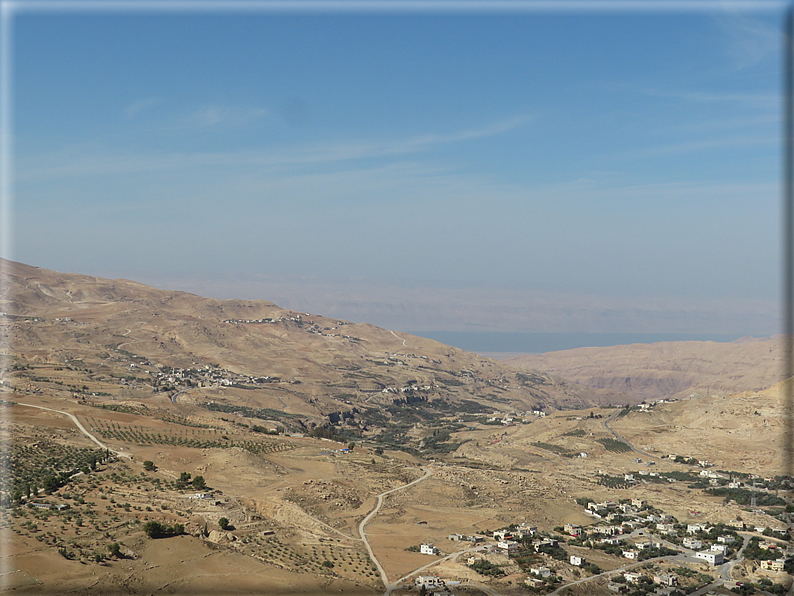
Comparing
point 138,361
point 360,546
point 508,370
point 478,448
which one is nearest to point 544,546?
point 360,546

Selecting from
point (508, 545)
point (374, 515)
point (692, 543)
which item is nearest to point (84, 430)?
point (374, 515)

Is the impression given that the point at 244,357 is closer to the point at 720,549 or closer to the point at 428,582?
the point at 720,549

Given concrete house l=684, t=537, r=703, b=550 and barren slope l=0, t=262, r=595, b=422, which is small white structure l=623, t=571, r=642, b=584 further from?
barren slope l=0, t=262, r=595, b=422

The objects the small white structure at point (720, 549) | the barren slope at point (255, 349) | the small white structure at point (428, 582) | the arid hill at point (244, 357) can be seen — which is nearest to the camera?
the small white structure at point (428, 582)

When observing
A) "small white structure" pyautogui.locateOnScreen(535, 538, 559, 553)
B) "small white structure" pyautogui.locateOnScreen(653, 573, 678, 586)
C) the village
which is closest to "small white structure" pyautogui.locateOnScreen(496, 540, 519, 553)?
the village

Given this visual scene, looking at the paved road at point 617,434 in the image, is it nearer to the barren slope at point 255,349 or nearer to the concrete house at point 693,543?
the concrete house at point 693,543

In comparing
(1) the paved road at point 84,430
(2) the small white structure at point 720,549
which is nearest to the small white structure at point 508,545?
(2) the small white structure at point 720,549

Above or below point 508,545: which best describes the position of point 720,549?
below

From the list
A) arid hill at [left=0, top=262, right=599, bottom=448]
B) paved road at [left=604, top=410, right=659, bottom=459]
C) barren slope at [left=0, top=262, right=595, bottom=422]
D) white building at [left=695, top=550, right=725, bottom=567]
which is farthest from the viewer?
barren slope at [left=0, top=262, right=595, bottom=422]
